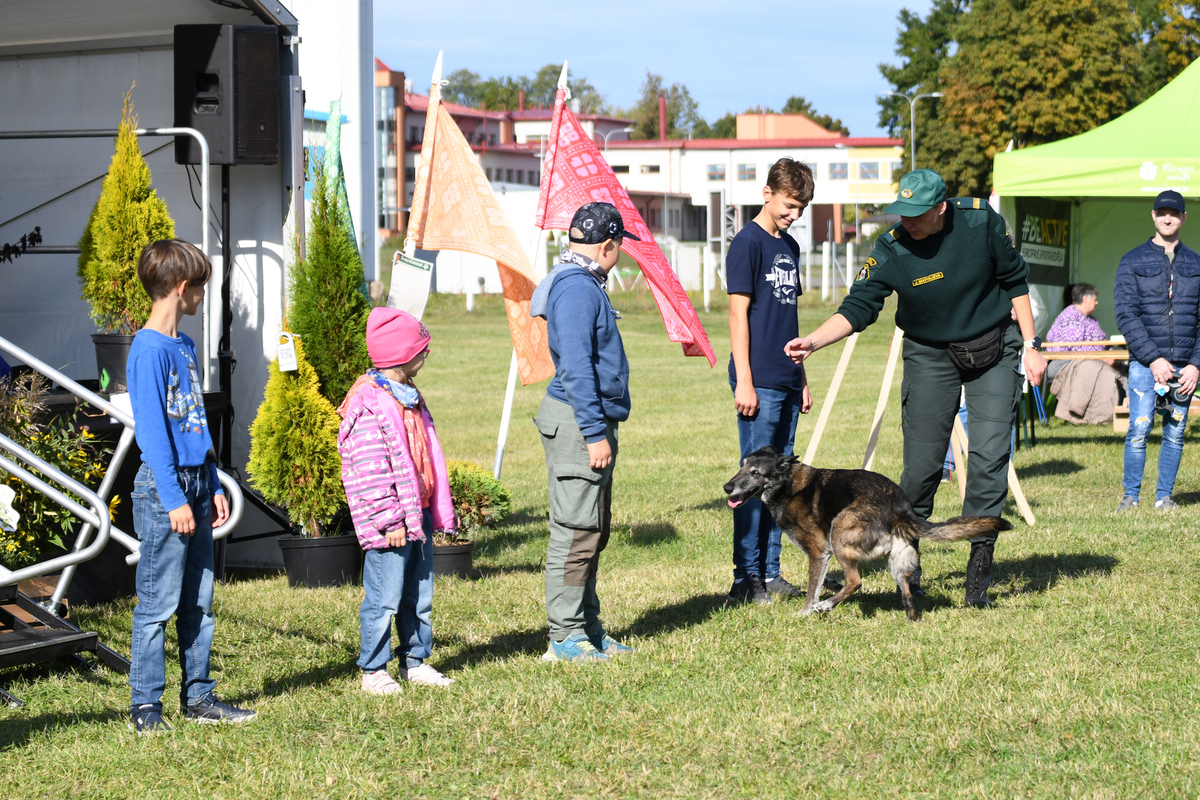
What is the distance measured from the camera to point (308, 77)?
749 centimetres

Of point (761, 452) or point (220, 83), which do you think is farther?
point (220, 83)

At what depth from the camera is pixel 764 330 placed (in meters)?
5.69

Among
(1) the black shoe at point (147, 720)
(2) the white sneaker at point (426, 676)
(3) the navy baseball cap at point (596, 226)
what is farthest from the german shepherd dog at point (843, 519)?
(1) the black shoe at point (147, 720)

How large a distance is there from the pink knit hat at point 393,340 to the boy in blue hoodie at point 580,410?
0.51 meters

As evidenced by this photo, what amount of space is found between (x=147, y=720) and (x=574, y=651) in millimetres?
1648

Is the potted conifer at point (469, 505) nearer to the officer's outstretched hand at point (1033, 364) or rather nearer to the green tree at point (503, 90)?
the officer's outstretched hand at point (1033, 364)

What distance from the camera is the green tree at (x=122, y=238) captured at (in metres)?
6.80

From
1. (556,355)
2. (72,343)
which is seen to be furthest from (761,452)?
(72,343)

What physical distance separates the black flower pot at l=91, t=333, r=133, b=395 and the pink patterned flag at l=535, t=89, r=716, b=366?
2467mm

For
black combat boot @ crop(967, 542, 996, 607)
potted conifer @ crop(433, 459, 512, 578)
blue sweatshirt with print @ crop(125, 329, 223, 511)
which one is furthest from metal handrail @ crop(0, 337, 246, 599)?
black combat boot @ crop(967, 542, 996, 607)

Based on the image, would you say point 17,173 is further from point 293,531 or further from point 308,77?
point 293,531

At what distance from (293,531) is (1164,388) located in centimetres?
573

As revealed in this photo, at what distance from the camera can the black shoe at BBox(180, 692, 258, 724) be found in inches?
167

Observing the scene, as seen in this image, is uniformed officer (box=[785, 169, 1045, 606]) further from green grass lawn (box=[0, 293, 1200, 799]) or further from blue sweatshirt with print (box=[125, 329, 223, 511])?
blue sweatshirt with print (box=[125, 329, 223, 511])
